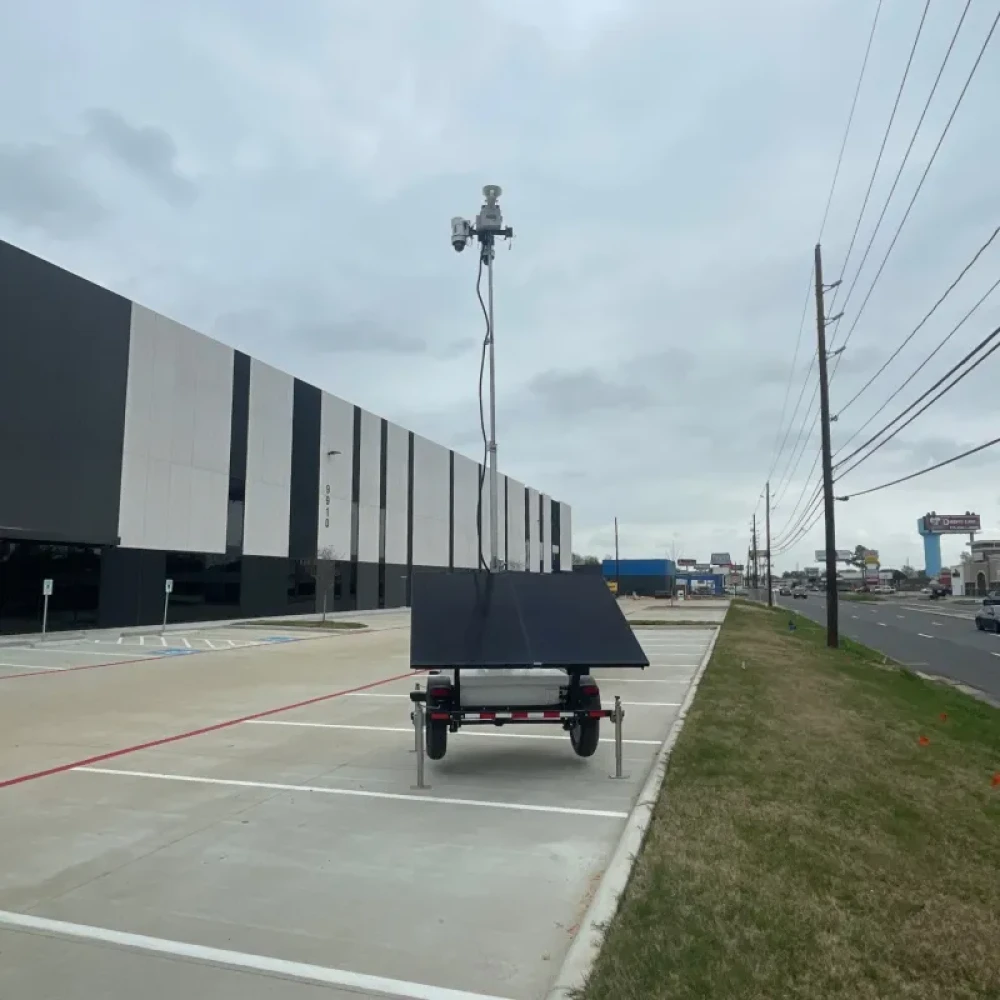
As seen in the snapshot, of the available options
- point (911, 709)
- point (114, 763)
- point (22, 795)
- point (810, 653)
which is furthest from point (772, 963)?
point (810, 653)

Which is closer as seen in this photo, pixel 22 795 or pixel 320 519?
pixel 22 795

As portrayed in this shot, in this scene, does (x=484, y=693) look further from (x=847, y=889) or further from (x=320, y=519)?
(x=320, y=519)

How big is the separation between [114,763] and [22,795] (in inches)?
50.1

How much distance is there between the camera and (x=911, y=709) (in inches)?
503

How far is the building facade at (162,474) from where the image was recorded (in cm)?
2603

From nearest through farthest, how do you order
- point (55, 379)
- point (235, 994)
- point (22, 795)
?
1. point (235, 994)
2. point (22, 795)
3. point (55, 379)

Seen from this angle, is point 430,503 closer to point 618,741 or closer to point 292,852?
point 618,741

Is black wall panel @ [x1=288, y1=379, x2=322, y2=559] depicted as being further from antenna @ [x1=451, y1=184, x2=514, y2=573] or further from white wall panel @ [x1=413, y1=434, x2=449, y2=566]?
antenna @ [x1=451, y1=184, x2=514, y2=573]

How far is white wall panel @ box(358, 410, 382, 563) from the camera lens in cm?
4753

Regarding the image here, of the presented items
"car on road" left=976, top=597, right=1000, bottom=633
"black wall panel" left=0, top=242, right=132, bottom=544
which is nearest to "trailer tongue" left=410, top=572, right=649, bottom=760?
"black wall panel" left=0, top=242, right=132, bottom=544

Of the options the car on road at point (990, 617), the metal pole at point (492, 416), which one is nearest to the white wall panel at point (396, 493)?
the car on road at point (990, 617)

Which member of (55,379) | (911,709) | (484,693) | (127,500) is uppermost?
(55,379)

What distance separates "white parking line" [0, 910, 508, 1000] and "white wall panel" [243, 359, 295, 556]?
33.5m

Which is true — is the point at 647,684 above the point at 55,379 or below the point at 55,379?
below
